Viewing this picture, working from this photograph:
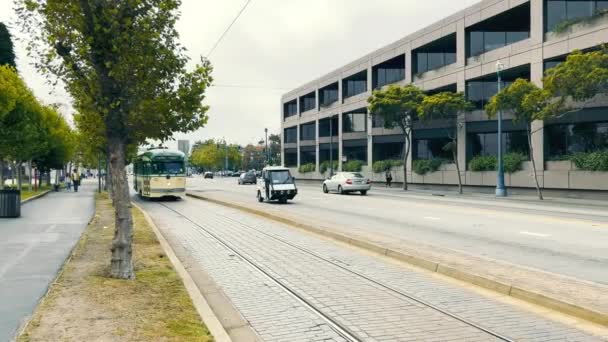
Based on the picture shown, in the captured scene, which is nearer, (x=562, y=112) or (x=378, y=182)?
(x=562, y=112)

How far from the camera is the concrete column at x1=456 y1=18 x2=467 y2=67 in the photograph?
40688 millimetres

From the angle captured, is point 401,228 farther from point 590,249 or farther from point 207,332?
point 207,332

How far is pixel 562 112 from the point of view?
96.3ft

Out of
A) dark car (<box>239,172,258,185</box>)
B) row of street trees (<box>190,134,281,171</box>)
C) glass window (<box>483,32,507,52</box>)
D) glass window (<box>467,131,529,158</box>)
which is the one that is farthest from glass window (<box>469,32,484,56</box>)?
row of street trees (<box>190,134,281,171</box>)

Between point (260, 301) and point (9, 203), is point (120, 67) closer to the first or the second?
point (260, 301)

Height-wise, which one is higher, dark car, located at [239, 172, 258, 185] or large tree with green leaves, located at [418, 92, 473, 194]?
large tree with green leaves, located at [418, 92, 473, 194]

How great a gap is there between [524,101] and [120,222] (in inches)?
1013

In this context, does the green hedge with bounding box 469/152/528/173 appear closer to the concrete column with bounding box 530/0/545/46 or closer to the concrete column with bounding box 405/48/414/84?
the concrete column with bounding box 530/0/545/46

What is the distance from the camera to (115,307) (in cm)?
690

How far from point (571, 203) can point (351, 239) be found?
1936cm

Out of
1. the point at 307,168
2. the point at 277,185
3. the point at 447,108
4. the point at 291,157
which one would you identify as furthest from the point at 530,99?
the point at 291,157

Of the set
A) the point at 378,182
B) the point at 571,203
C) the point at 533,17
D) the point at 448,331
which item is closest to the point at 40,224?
the point at 448,331

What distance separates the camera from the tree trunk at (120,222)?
28.8 feet

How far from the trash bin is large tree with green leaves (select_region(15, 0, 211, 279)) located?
44.6ft
